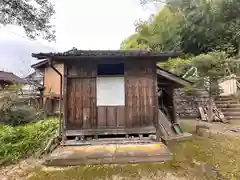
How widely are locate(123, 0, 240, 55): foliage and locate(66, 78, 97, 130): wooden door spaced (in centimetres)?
1498

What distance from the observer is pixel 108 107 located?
578cm

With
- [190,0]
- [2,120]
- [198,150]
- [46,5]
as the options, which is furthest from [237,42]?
[2,120]

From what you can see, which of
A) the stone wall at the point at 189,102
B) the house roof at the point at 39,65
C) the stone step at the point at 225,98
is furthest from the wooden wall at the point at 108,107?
the house roof at the point at 39,65

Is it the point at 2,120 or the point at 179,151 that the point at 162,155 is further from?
the point at 2,120

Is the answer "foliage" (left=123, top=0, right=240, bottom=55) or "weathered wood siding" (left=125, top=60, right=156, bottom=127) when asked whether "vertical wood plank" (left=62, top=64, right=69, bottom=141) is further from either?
"foliage" (left=123, top=0, right=240, bottom=55)

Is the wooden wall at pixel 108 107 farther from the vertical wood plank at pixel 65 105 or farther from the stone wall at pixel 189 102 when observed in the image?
the stone wall at pixel 189 102

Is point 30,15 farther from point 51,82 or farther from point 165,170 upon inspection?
point 51,82

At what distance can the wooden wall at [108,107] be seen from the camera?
18.9 feet

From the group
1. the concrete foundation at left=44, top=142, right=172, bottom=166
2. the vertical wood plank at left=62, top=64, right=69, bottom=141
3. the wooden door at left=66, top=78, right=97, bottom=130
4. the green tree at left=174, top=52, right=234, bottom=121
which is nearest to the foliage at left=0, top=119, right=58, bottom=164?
the vertical wood plank at left=62, top=64, right=69, bottom=141

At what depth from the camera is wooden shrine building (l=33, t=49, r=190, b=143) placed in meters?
5.73

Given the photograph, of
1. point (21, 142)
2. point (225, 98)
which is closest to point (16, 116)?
point (21, 142)

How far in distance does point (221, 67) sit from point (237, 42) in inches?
191

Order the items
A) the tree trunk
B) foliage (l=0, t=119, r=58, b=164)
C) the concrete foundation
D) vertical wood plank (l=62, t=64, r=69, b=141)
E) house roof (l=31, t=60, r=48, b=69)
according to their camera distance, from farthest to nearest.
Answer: house roof (l=31, t=60, r=48, b=69) → the tree trunk → vertical wood plank (l=62, t=64, r=69, b=141) → foliage (l=0, t=119, r=58, b=164) → the concrete foundation

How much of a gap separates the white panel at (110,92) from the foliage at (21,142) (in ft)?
7.48
